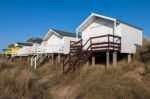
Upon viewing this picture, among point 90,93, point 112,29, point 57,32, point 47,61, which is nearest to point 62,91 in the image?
point 90,93

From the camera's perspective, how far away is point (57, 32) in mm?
31562

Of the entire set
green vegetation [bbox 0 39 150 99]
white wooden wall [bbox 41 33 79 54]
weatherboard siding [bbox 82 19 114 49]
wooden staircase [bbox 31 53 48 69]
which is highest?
weatherboard siding [bbox 82 19 114 49]

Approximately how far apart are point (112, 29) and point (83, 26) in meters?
4.11

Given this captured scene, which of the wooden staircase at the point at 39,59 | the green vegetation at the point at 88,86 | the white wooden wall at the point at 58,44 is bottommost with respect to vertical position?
the green vegetation at the point at 88,86

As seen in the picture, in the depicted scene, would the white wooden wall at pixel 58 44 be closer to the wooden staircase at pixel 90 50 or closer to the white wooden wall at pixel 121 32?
the white wooden wall at pixel 121 32

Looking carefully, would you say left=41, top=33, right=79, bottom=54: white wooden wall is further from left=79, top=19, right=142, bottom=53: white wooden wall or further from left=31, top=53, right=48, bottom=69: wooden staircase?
left=79, top=19, right=142, bottom=53: white wooden wall

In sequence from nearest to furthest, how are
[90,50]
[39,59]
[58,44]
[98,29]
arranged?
[90,50] → [98,29] → [39,59] → [58,44]

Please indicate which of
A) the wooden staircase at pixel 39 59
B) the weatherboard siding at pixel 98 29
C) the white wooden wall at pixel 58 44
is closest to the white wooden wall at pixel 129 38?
the weatherboard siding at pixel 98 29

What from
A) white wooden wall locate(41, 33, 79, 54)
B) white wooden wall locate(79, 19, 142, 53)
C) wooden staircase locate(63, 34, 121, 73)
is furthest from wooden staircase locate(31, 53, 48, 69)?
wooden staircase locate(63, 34, 121, 73)

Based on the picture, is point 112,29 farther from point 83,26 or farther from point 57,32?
point 57,32

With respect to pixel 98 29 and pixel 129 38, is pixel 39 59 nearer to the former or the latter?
pixel 98 29

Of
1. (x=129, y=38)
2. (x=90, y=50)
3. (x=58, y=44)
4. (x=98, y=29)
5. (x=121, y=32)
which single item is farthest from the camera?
(x=58, y=44)

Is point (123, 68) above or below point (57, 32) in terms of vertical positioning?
below

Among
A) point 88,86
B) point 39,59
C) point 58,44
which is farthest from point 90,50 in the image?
point 58,44
